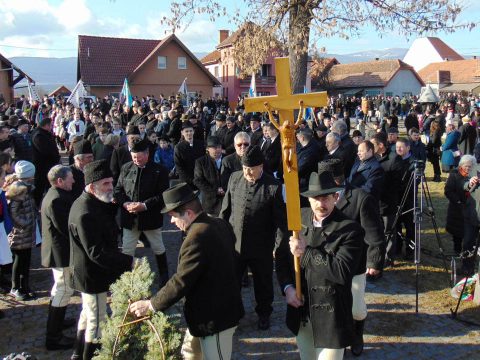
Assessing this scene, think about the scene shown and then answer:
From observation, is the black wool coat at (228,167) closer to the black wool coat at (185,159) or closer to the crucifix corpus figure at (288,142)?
the black wool coat at (185,159)

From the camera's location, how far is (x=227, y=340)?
365 centimetres

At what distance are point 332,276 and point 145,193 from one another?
11.7ft

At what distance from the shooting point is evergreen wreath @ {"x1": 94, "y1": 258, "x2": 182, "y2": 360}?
3316 mm

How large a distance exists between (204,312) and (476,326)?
12.2ft

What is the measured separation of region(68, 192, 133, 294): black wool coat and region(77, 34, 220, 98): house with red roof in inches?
1521

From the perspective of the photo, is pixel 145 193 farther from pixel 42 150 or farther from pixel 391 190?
pixel 42 150

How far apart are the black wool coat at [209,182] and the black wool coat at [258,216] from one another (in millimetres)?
1629

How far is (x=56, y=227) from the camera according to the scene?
4914mm

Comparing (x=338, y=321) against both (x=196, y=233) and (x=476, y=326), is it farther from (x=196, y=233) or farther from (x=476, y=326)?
(x=476, y=326)

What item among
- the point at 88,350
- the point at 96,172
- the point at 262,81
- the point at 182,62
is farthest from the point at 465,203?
the point at 262,81

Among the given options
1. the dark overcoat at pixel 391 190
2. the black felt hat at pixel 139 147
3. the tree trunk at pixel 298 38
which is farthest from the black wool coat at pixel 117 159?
the tree trunk at pixel 298 38

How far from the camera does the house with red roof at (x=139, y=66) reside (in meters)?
42.4

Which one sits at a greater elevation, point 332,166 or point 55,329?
point 332,166

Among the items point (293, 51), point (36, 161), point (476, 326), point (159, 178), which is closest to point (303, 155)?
point (159, 178)
